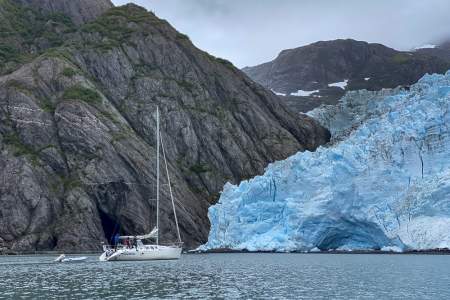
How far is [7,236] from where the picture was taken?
93625 mm

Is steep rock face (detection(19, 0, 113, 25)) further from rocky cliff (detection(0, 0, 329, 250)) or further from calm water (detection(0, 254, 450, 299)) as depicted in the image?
calm water (detection(0, 254, 450, 299))

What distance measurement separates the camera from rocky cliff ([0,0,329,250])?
9806 centimetres

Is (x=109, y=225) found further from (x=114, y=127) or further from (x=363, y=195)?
(x=363, y=195)

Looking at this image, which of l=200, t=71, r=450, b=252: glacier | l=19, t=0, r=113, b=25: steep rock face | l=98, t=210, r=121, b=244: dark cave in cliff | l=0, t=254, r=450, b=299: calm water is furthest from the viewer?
l=19, t=0, r=113, b=25: steep rock face

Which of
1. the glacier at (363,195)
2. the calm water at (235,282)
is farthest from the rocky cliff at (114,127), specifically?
the calm water at (235,282)

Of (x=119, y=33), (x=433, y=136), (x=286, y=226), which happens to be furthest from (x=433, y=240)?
(x=119, y=33)

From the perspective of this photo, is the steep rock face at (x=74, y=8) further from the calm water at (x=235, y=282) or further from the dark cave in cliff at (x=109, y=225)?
the calm water at (x=235, y=282)

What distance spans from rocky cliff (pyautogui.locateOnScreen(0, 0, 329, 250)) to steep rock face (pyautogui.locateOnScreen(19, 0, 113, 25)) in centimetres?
302

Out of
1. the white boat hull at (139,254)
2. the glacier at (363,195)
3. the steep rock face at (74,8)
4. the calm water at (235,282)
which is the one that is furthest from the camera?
the steep rock face at (74,8)

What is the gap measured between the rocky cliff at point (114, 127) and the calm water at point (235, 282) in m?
36.4

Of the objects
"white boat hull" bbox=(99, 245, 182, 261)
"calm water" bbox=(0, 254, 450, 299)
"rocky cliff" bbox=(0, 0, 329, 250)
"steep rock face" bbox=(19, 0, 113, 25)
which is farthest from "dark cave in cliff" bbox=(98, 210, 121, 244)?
"steep rock face" bbox=(19, 0, 113, 25)

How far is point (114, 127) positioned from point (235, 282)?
70415mm

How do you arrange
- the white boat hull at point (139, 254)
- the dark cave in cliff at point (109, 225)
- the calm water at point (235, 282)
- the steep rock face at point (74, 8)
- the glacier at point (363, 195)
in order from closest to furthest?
the calm water at point (235, 282), the white boat hull at point (139, 254), the glacier at point (363, 195), the dark cave in cliff at point (109, 225), the steep rock face at point (74, 8)

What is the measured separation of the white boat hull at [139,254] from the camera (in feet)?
233
